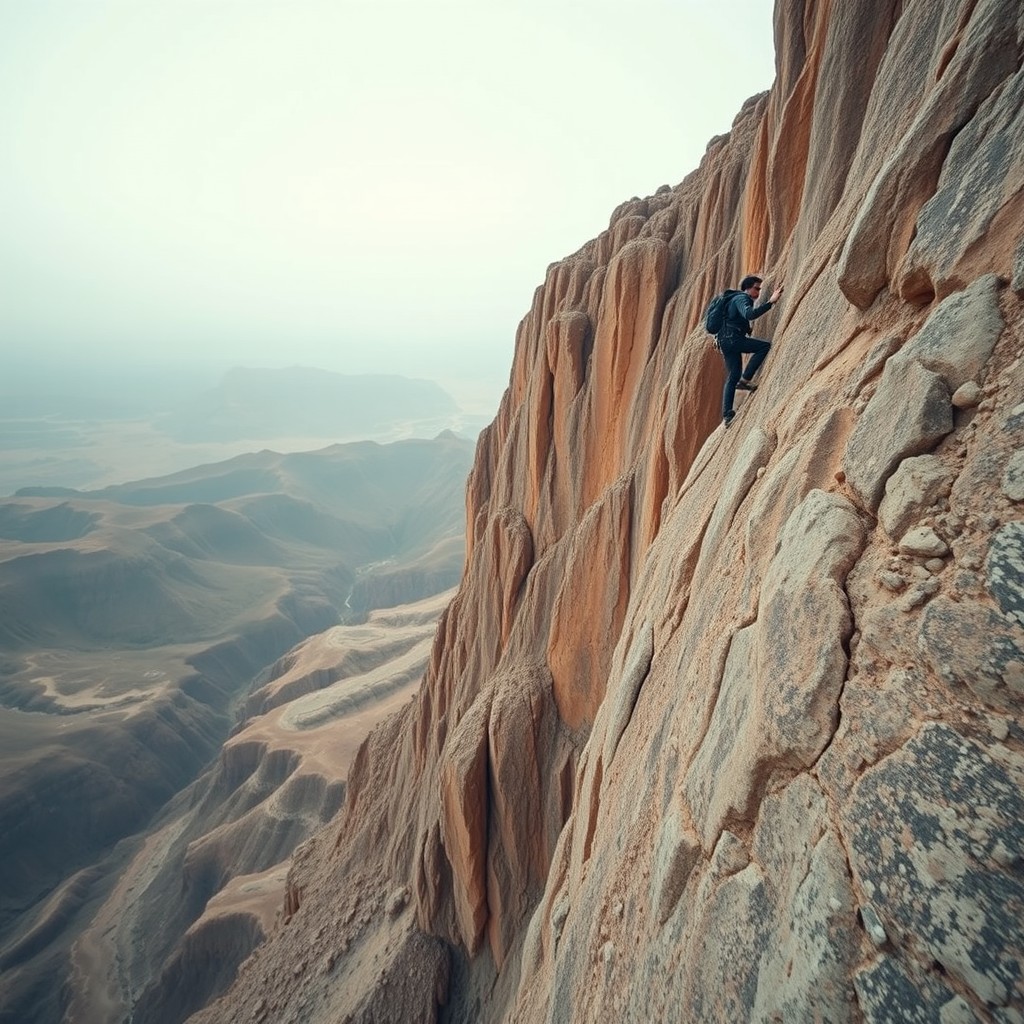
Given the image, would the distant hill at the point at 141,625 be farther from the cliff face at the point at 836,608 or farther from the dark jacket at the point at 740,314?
the dark jacket at the point at 740,314

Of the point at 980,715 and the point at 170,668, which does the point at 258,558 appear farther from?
the point at 980,715

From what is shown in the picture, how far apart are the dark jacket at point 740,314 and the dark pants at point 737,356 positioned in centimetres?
10

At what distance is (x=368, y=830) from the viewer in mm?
25078

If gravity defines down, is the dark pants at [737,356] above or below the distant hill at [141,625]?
above

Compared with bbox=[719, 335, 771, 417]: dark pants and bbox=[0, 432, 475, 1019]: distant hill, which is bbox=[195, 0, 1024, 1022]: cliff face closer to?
bbox=[719, 335, 771, 417]: dark pants

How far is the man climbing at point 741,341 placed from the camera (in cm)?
823

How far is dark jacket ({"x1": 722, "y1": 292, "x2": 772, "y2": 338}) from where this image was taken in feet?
26.8

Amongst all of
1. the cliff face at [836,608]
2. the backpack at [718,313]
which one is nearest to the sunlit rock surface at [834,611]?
the cliff face at [836,608]

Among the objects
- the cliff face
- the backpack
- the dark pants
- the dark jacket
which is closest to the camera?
the cliff face

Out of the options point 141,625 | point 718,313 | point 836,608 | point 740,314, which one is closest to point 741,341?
point 740,314

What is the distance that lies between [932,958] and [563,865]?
9.59 meters

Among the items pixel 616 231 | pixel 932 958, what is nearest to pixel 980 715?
pixel 932 958

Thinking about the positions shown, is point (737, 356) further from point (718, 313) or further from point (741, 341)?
point (718, 313)

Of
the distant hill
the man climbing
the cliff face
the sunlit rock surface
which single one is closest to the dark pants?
the man climbing
